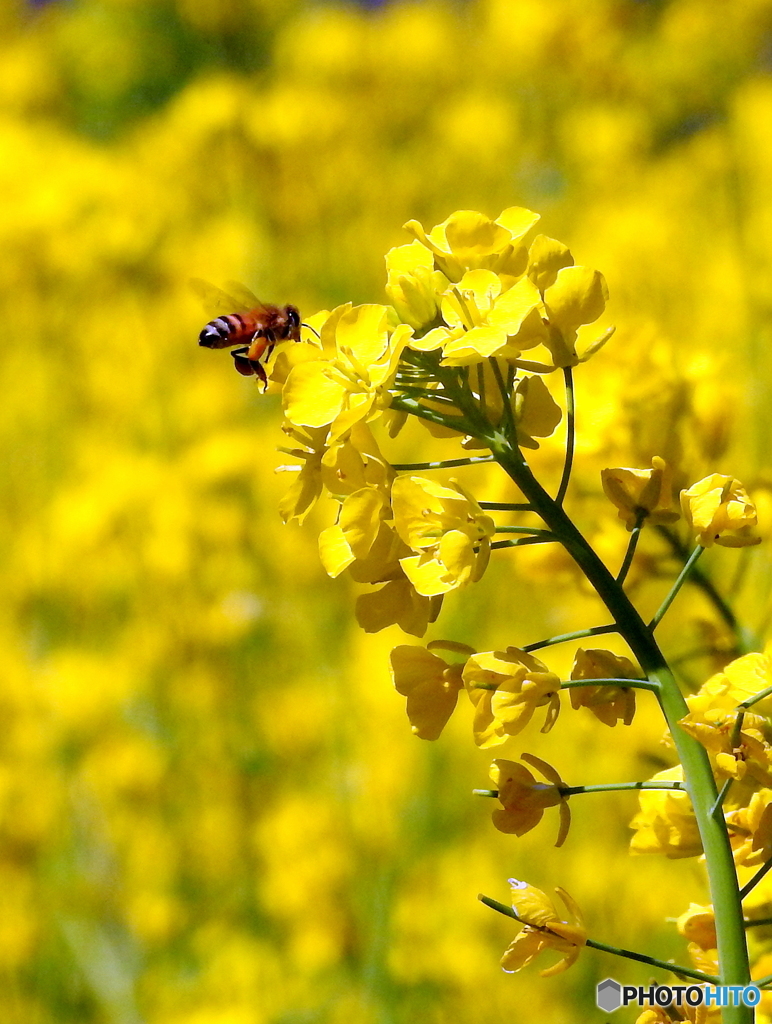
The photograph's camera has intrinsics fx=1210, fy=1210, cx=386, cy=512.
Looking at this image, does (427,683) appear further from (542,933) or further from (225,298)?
(225,298)

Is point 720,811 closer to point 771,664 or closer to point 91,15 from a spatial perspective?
point 771,664

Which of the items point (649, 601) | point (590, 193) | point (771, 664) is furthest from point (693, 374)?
point (590, 193)

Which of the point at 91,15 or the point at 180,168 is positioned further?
the point at 91,15

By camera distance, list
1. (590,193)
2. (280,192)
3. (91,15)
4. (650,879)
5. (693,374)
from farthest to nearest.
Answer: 1. (91,15)
2. (590,193)
3. (280,192)
4. (650,879)
5. (693,374)

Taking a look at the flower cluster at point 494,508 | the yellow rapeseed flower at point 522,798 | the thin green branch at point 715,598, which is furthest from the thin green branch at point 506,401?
the thin green branch at point 715,598

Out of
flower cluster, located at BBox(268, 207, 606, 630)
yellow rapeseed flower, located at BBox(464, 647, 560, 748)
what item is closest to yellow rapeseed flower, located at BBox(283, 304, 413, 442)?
flower cluster, located at BBox(268, 207, 606, 630)

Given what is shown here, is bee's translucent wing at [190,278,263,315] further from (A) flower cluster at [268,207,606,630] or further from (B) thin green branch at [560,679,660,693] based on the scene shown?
(B) thin green branch at [560,679,660,693]

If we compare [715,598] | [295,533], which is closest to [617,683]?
[715,598]

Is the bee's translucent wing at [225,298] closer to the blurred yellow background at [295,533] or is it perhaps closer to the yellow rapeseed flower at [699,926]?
the blurred yellow background at [295,533]
